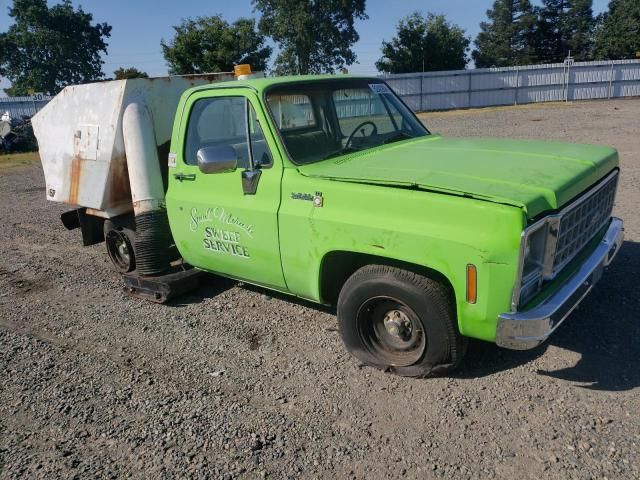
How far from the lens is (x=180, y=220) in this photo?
15.4 ft

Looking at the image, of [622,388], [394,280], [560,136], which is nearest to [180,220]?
[394,280]

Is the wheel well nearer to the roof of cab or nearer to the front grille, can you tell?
the front grille

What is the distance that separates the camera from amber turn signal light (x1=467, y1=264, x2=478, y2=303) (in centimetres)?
296

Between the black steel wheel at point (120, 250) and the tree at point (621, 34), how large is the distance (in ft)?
155

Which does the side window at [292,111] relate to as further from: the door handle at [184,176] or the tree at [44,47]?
the tree at [44,47]

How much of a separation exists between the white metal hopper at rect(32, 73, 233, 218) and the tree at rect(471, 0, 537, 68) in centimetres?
5780

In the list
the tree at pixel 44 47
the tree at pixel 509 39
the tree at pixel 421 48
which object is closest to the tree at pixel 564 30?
the tree at pixel 509 39

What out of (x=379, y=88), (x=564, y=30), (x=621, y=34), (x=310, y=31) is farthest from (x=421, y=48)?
(x=379, y=88)

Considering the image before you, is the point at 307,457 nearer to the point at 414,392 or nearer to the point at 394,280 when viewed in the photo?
the point at 414,392

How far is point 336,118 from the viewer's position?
4.45 metres

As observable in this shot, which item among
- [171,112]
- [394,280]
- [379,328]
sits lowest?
[379,328]

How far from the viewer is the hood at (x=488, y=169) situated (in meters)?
3.02

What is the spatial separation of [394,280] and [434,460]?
1070mm

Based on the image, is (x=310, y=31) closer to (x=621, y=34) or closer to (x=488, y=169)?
(x=621, y=34)
